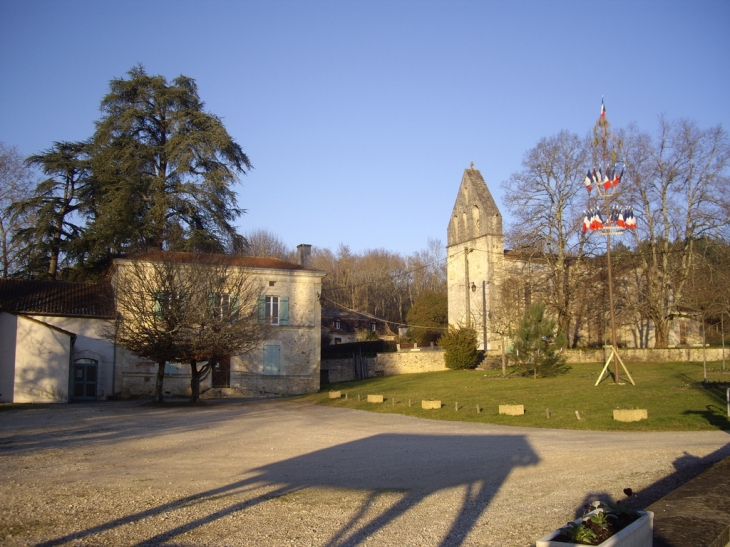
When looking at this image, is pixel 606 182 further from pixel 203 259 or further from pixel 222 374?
pixel 222 374

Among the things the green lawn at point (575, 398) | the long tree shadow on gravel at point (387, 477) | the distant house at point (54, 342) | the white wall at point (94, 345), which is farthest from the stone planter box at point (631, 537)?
the white wall at point (94, 345)

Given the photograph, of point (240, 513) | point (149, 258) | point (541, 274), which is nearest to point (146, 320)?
point (149, 258)

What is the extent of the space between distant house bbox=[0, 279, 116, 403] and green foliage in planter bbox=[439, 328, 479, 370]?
722 inches

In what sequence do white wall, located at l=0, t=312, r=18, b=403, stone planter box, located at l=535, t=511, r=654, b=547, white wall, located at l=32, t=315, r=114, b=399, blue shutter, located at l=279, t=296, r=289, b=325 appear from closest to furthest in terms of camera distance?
stone planter box, located at l=535, t=511, r=654, b=547
white wall, located at l=0, t=312, r=18, b=403
white wall, located at l=32, t=315, r=114, b=399
blue shutter, located at l=279, t=296, r=289, b=325

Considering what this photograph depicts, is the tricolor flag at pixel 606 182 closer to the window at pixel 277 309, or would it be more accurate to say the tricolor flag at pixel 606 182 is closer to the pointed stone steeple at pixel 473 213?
the window at pixel 277 309

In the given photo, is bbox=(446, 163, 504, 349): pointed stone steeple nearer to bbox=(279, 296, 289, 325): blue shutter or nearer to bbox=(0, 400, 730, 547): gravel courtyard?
bbox=(279, 296, 289, 325): blue shutter

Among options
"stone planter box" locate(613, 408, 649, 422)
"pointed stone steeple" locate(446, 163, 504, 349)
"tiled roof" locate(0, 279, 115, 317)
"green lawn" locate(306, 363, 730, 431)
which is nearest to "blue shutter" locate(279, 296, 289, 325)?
"green lawn" locate(306, 363, 730, 431)

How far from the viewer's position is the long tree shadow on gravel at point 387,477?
6859 mm

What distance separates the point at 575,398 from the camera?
20.2m

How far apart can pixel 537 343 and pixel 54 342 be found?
2023cm

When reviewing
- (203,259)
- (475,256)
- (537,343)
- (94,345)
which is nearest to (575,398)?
(537,343)

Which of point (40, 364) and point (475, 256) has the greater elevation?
point (475, 256)

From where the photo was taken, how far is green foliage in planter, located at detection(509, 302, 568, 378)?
27062mm

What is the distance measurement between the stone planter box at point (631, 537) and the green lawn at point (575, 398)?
34.9ft
